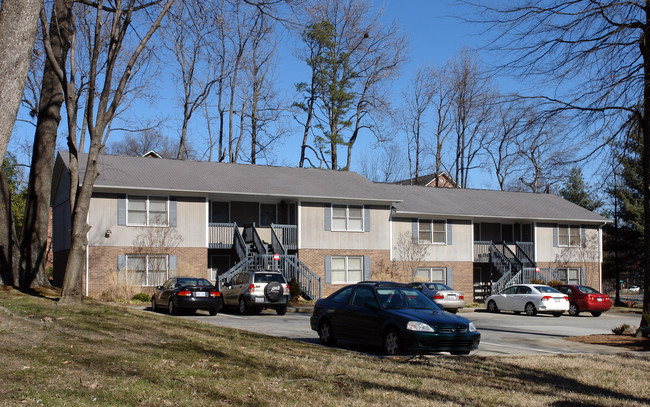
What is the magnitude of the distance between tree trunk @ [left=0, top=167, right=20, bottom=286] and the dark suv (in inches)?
305

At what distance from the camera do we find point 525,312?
2967 cm

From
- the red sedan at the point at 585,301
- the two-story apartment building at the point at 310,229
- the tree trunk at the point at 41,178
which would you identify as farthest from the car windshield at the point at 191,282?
the red sedan at the point at 585,301

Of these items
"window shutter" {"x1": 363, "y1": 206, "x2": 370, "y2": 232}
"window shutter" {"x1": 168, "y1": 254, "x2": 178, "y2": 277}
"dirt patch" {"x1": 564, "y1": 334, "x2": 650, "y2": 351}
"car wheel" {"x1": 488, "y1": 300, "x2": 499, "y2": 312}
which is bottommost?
"car wheel" {"x1": 488, "y1": 300, "x2": 499, "y2": 312}

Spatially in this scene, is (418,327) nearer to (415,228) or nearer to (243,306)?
(243,306)

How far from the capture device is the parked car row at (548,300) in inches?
1111

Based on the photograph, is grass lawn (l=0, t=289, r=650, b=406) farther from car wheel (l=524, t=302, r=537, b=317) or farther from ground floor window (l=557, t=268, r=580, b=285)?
ground floor window (l=557, t=268, r=580, b=285)

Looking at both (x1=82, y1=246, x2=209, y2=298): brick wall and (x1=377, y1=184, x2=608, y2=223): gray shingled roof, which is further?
(x1=377, y1=184, x2=608, y2=223): gray shingled roof

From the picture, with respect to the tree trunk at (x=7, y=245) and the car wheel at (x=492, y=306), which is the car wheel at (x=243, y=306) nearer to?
the tree trunk at (x=7, y=245)

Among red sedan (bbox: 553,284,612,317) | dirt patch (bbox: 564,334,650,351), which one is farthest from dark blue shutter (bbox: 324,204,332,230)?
dirt patch (bbox: 564,334,650,351)

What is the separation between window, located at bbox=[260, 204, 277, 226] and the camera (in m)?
35.2

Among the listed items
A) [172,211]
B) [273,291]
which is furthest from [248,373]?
[172,211]

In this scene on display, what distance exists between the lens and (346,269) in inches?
1390

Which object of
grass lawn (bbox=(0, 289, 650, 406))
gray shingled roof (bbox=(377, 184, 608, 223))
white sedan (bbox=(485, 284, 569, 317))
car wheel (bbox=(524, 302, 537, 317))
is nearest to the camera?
grass lawn (bbox=(0, 289, 650, 406))

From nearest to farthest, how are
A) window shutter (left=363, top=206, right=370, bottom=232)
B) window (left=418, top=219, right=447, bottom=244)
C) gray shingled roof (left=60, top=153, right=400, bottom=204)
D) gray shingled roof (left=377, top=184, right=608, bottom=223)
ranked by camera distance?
1. gray shingled roof (left=60, top=153, right=400, bottom=204)
2. window shutter (left=363, top=206, right=370, bottom=232)
3. window (left=418, top=219, right=447, bottom=244)
4. gray shingled roof (left=377, top=184, right=608, bottom=223)
